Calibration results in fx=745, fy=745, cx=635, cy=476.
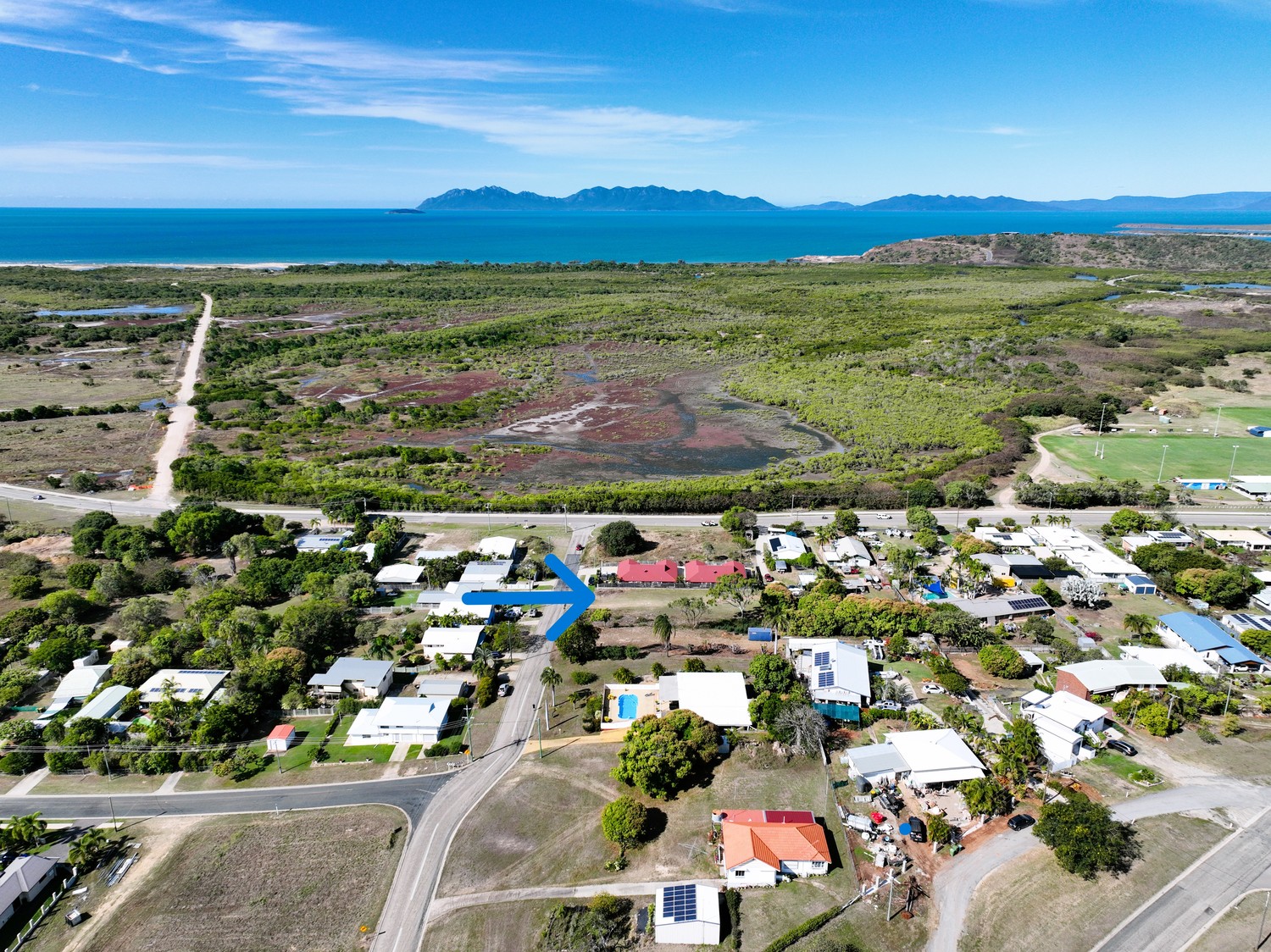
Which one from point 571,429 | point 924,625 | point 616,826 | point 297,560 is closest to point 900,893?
point 616,826

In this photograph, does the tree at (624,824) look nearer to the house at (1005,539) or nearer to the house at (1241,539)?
the house at (1005,539)

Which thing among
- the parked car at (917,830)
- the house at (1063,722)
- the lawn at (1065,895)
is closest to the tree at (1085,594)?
the house at (1063,722)

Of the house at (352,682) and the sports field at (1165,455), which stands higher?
the house at (352,682)

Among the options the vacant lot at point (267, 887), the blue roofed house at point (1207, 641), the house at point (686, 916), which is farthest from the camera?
the blue roofed house at point (1207, 641)

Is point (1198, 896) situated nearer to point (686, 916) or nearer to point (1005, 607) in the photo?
point (686, 916)

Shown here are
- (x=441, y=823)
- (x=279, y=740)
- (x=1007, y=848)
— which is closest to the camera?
(x=1007, y=848)

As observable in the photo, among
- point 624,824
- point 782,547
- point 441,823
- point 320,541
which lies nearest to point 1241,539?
point 782,547

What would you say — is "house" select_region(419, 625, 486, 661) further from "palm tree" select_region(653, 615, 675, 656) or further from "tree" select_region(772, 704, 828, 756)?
"tree" select_region(772, 704, 828, 756)
